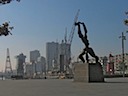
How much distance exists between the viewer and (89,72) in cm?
3109

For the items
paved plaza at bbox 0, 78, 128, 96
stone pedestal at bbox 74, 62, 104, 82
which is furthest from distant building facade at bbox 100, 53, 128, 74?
paved plaza at bbox 0, 78, 128, 96

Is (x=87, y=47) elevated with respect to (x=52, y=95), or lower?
elevated

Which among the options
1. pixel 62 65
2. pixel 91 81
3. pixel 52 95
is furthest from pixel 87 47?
pixel 62 65

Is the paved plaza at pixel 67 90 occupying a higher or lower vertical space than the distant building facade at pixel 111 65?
lower

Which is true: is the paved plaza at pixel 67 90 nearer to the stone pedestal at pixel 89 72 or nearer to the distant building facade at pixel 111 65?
the stone pedestal at pixel 89 72

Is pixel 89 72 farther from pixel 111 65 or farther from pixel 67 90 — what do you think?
pixel 111 65

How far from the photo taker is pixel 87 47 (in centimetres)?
3167

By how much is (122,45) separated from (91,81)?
121 ft

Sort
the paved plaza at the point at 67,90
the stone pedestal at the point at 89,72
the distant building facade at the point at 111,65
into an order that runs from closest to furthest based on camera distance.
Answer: the paved plaza at the point at 67,90, the stone pedestal at the point at 89,72, the distant building facade at the point at 111,65

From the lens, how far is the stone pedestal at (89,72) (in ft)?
102

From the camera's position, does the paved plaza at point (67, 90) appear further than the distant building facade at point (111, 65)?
No

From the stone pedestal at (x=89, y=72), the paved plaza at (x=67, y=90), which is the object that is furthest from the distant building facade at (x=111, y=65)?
the paved plaza at (x=67, y=90)

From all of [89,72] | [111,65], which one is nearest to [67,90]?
[89,72]

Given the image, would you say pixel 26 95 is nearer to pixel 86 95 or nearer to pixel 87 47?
pixel 86 95
